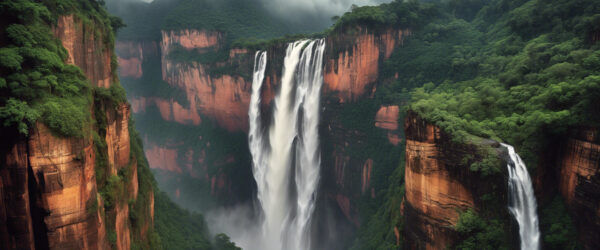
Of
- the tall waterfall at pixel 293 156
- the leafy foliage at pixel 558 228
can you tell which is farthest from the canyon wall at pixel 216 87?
the leafy foliage at pixel 558 228

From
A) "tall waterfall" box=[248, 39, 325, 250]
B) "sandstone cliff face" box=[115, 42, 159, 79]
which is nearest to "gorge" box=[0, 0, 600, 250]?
"tall waterfall" box=[248, 39, 325, 250]

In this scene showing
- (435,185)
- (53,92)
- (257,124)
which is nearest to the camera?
(53,92)

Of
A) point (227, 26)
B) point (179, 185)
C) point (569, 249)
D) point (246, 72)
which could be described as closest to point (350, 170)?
point (246, 72)

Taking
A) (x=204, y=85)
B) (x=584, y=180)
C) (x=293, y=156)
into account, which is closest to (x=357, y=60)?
(x=293, y=156)

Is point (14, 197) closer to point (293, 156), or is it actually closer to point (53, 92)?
point (53, 92)

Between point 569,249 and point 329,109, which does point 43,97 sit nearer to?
point 569,249

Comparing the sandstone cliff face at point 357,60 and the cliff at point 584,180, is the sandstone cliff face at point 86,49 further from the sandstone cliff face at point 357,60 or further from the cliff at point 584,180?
the sandstone cliff face at point 357,60
